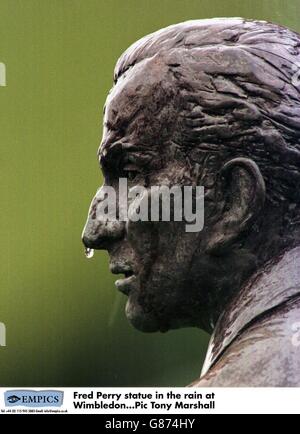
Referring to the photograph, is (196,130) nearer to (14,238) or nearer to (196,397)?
(196,397)

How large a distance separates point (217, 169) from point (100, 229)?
0.45 m

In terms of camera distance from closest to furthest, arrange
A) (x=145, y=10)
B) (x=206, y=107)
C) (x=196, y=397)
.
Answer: (x=206, y=107) → (x=196, y=397) → (x=145, y=10)

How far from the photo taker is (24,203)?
458 centimetres

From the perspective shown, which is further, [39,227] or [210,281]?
[39,227]

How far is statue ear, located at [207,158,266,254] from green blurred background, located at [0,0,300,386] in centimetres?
103

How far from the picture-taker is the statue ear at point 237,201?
3.36 m

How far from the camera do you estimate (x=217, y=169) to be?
3.41 meters

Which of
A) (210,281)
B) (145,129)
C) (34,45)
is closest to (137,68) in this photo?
(145,129)

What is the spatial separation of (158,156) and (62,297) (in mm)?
1242

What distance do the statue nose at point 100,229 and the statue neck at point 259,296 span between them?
1.45 ft

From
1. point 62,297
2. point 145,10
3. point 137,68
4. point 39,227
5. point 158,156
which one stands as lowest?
point 62,297
